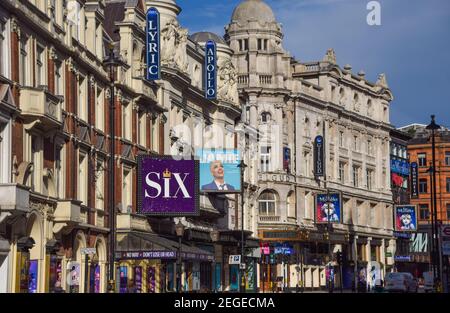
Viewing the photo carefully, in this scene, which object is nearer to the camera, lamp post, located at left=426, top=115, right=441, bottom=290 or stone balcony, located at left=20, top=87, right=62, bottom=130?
stone balcony, located at left=20, top=87, right=62, bottom=130

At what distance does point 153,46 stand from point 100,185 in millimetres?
10357

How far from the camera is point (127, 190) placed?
55.2 metres

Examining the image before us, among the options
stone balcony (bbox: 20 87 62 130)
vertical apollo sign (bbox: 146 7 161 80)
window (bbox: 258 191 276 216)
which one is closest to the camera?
stone balcony (bbox: 20 87 62 130)

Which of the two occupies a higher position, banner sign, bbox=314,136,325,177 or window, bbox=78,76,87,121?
banner sign, bbox=314,136,325,177

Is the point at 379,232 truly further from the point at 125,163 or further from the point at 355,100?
the point at 125,163

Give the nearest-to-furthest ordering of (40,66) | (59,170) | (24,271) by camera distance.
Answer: (24,271), (40,66), (59,170)

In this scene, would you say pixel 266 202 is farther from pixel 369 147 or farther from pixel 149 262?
pixel 149 262

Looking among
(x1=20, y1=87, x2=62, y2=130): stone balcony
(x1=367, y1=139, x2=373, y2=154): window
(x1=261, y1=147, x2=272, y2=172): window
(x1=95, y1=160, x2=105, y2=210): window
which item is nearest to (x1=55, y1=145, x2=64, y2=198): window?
(x1=20, y1=87, x2=62, y2=130): stone balcony

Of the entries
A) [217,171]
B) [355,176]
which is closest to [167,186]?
[217,171]

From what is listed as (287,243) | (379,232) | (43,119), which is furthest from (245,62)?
(43,119)

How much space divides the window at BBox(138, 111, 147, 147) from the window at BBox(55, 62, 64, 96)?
13613 mm

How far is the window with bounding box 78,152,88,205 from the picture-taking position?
46906 mm

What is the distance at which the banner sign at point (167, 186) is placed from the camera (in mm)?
55469

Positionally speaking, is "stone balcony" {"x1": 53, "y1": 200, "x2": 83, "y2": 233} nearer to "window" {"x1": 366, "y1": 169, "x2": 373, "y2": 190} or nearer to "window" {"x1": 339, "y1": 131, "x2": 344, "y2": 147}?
"window" {"x1": 339, "y1": 131, "x2": 344, "y2": 147}
